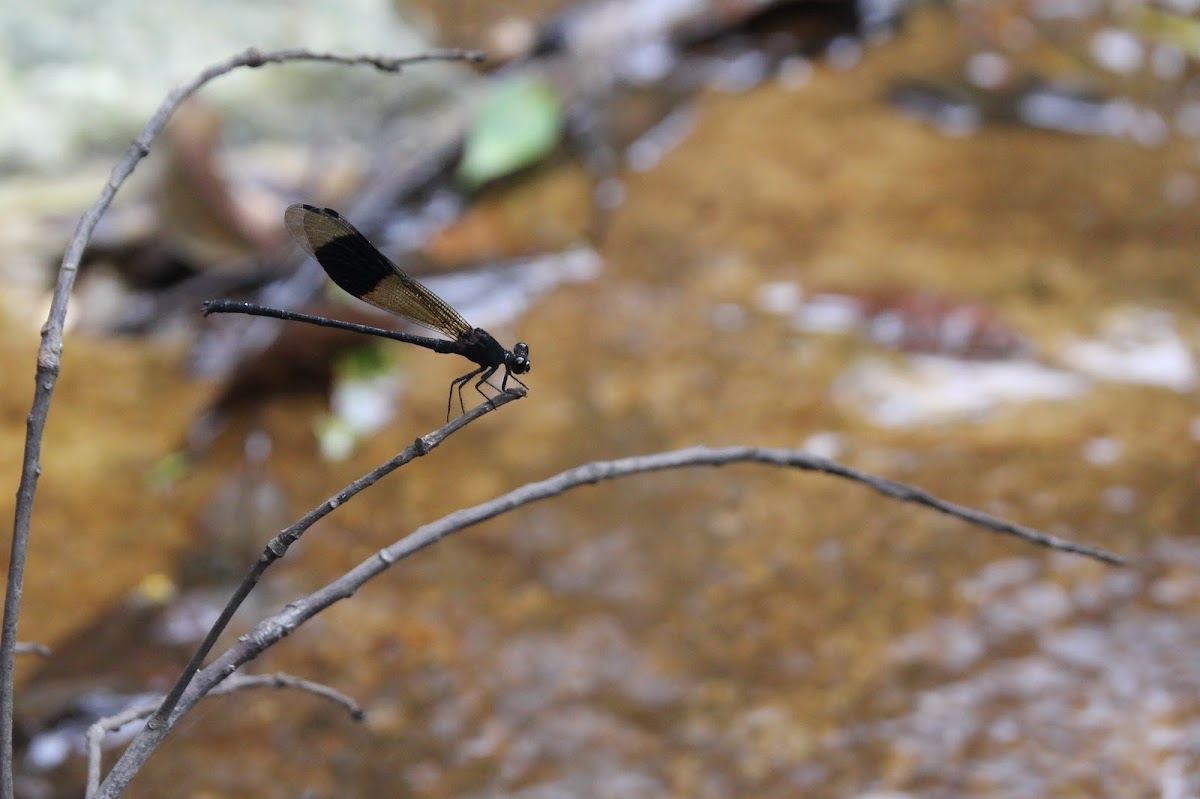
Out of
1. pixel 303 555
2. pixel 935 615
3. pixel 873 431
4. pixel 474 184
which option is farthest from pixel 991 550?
pixel 474 184

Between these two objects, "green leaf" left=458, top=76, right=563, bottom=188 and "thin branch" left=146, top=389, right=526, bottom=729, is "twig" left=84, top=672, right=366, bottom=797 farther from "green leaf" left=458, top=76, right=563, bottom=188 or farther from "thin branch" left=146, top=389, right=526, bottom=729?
"green leaf" left=458, top=76, right=563, bottom=188

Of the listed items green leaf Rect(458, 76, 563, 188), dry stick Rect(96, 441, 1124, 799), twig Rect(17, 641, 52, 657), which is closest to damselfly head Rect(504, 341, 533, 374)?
dry stick Rect(96, 441, 1124, 799)

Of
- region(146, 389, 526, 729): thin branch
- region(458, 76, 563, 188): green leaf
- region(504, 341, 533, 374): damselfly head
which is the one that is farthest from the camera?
region(458, 76, 563, 188): green leaf

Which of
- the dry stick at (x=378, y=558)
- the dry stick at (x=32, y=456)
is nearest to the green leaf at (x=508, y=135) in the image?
the dry stick at (x=32, y=456)

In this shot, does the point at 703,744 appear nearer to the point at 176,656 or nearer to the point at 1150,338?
the point at 176,656

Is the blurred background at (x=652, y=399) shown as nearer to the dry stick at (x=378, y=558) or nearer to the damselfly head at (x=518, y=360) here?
the damselfly head at (x=518, y=360)

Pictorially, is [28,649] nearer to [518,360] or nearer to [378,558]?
[378,558]
